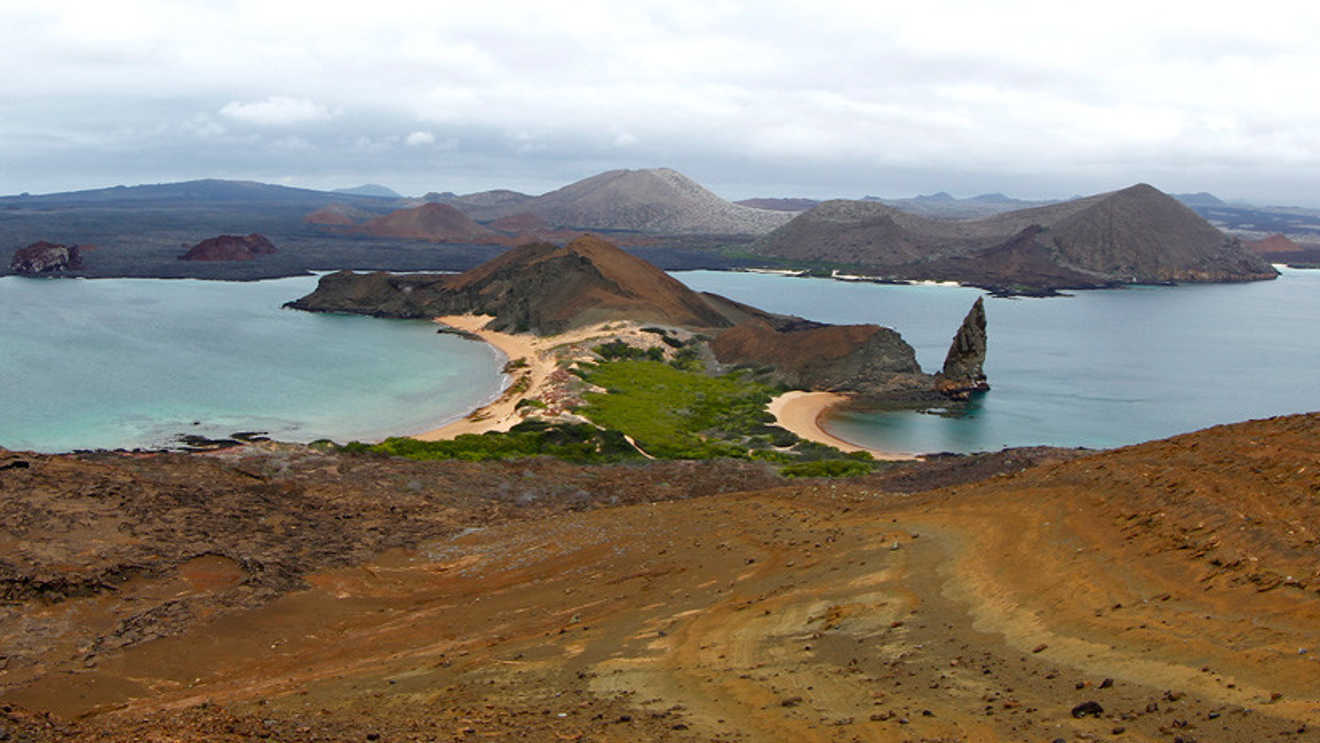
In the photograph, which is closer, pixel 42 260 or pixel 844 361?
pixel 844 361

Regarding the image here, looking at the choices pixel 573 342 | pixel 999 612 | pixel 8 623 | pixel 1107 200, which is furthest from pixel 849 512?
pixel 1107 200

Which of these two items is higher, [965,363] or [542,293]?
[542,293]

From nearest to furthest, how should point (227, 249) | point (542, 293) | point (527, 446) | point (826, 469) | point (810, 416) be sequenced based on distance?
point (826, 469) < point (527, 446) < point (810, 416) < point (542, 293) < point (227, 249)

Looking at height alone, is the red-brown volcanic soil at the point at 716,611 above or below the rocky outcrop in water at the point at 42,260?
below

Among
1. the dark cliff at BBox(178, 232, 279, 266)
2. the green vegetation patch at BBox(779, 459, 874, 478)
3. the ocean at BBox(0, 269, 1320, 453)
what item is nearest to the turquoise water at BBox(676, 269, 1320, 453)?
the ocean at BBox(0, 269, 1320, 453)

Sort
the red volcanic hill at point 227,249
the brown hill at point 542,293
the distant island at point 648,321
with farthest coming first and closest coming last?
the red volcanic hill at point 227,249, the brown hill at point 542,293, the distant island at point 648,321

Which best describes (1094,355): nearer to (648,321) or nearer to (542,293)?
(648,321)

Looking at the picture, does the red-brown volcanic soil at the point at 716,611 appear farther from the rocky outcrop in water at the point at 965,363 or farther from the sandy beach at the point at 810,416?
the rocky outcrop in water at the point at 965,363

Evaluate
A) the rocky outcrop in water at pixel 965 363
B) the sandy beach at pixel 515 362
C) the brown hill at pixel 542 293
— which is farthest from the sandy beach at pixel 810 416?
the brown hill at pixel 542 293

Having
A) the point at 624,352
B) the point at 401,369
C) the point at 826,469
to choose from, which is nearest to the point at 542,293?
the point at 401,369
